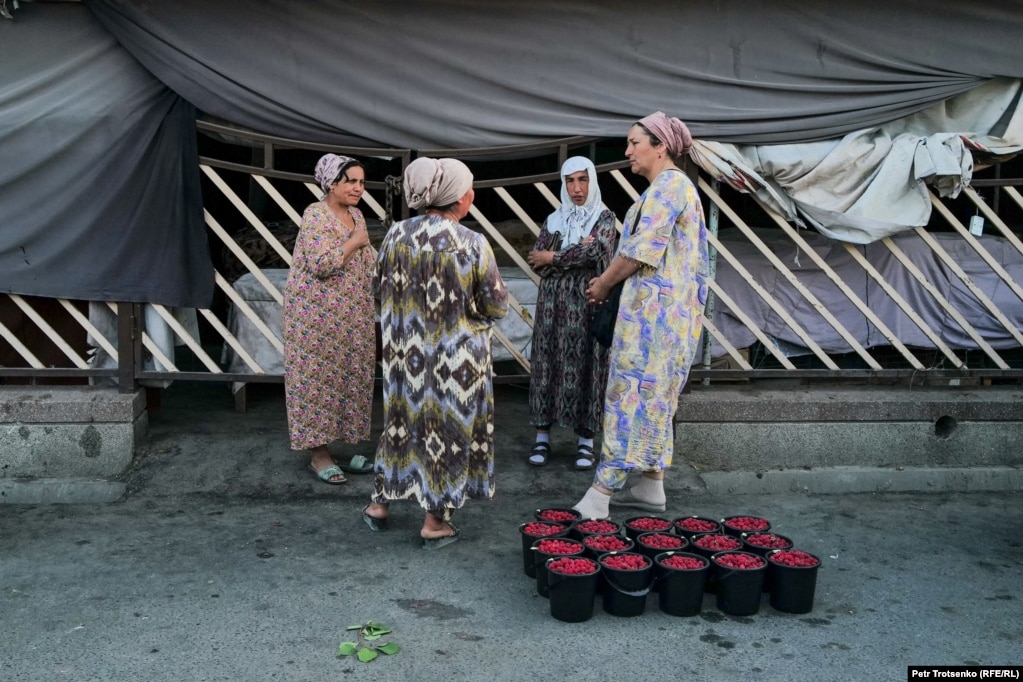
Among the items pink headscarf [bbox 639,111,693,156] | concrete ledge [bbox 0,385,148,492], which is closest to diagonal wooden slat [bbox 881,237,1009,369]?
pink headscarf [bbox 639,111,693,156]

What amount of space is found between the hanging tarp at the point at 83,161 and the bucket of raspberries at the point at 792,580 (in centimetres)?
353

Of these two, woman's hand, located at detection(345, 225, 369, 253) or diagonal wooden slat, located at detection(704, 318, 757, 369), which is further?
diagonal wooden slat, located at detection(704, 318, 757, 369)

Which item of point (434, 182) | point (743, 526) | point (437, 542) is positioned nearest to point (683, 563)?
point (743, 526)

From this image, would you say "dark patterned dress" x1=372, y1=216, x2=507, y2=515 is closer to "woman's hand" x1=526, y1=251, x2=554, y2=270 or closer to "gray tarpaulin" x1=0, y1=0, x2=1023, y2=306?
"woman's hand" x1=526, y1=251, x2=554, y2=270

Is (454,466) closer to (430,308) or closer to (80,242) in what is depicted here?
(430,308)

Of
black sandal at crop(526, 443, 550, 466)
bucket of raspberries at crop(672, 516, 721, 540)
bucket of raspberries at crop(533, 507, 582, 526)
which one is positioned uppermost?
bucket of raspberries at crop(672, 516, 721, 540)

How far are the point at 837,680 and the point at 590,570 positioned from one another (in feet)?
2.97

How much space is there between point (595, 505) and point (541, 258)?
4.74 ft

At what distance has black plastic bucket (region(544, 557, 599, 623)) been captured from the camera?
3738 millimetres

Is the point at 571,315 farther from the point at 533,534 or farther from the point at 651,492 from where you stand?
the point at 533,534

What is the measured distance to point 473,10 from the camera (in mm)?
5512

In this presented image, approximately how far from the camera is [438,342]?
4246 millimetres

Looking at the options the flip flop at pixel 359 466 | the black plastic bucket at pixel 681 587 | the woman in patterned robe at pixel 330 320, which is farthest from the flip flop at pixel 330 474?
the black plastic bucket at pixel 681 587

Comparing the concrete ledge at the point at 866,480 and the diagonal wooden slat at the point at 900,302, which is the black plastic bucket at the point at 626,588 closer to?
the concrete ledge at the point at 866,480
